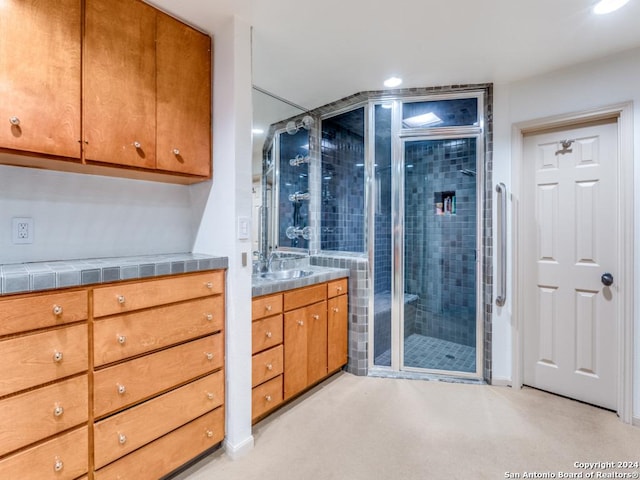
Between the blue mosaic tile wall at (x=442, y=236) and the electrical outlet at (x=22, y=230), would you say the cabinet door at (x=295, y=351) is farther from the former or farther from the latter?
the electrical outlet at (x=22, y=230)

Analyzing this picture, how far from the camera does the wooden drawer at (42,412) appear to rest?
3.64 ft

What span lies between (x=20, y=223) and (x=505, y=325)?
3.16 m

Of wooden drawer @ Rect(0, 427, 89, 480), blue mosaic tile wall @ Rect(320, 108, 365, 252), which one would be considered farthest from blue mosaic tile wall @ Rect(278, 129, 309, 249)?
wooden drawer @ Rect(0, 427, 89, 480)

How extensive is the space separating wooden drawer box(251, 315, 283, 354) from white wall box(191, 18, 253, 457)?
0.14 m

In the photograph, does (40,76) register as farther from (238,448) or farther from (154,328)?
(238,448)

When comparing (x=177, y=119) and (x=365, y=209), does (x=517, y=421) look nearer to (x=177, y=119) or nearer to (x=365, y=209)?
(x=365, y=209)

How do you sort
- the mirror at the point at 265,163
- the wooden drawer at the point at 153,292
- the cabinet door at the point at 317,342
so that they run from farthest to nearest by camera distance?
the mirror at the point at 265,163 < the cabinet door at the point at 317,342 < the wooden drawer at the point at 153,292

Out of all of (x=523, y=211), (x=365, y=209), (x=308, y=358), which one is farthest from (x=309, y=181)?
(x=523, y=211)

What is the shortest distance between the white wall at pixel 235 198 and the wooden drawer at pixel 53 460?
0.68 m

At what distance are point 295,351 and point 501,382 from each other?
169 cm

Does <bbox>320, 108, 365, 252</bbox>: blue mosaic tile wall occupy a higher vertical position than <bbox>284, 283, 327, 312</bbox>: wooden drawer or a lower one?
higher

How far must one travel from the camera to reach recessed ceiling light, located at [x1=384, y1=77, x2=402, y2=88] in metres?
2.48

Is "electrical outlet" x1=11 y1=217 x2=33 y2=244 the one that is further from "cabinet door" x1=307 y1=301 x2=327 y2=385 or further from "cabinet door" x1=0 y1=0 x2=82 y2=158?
"cabinet door" x1=307 y1=301 x2=327 y2=385

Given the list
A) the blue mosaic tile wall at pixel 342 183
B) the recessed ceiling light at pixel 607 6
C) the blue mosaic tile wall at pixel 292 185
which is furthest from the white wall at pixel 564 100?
the blue mosaic tile wall at pixel 292 185
